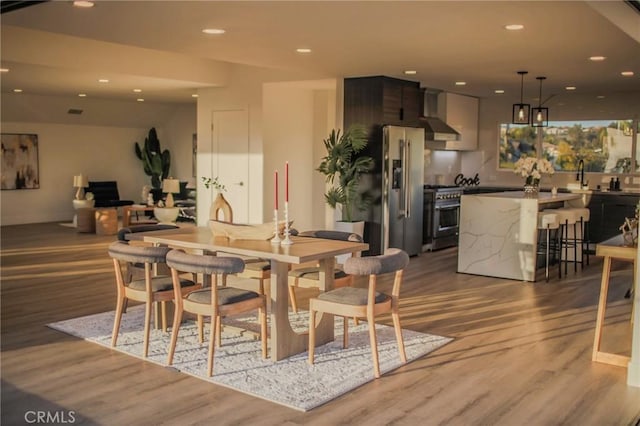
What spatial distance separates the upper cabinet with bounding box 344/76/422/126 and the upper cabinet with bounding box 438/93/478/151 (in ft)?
5.19

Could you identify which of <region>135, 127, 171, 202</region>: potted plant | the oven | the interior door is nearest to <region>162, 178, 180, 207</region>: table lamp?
the interior door

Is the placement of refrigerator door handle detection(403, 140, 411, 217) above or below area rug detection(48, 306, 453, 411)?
above

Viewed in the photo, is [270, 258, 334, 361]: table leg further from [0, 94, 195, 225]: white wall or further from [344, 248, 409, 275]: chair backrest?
[0, 94, 195, 225]: white wall

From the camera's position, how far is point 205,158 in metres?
10.3

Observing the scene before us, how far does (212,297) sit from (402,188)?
16.0 feet

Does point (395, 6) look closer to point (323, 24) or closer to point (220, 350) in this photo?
point (323, 24)

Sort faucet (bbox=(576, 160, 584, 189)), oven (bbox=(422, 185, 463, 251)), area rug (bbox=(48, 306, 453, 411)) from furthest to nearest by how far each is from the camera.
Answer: faucet (bbox=(576, 160, 584, 189)) < oven (bbox=(422, 185, 463, 251)) < area rug (bbox=(48, 306, 453, 411))

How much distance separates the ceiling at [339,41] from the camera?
437 cm

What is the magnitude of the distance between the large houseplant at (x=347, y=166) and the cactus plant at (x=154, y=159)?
6.90 metres

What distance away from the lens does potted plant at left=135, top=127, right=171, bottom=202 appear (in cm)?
1409

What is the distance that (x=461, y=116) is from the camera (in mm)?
10609

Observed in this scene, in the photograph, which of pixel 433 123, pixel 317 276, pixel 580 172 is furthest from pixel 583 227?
pixel 317 276

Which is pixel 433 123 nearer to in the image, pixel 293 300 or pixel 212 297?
pixel 293 300

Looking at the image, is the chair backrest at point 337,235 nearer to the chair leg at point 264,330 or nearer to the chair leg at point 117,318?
the chair leg at point 264,330
